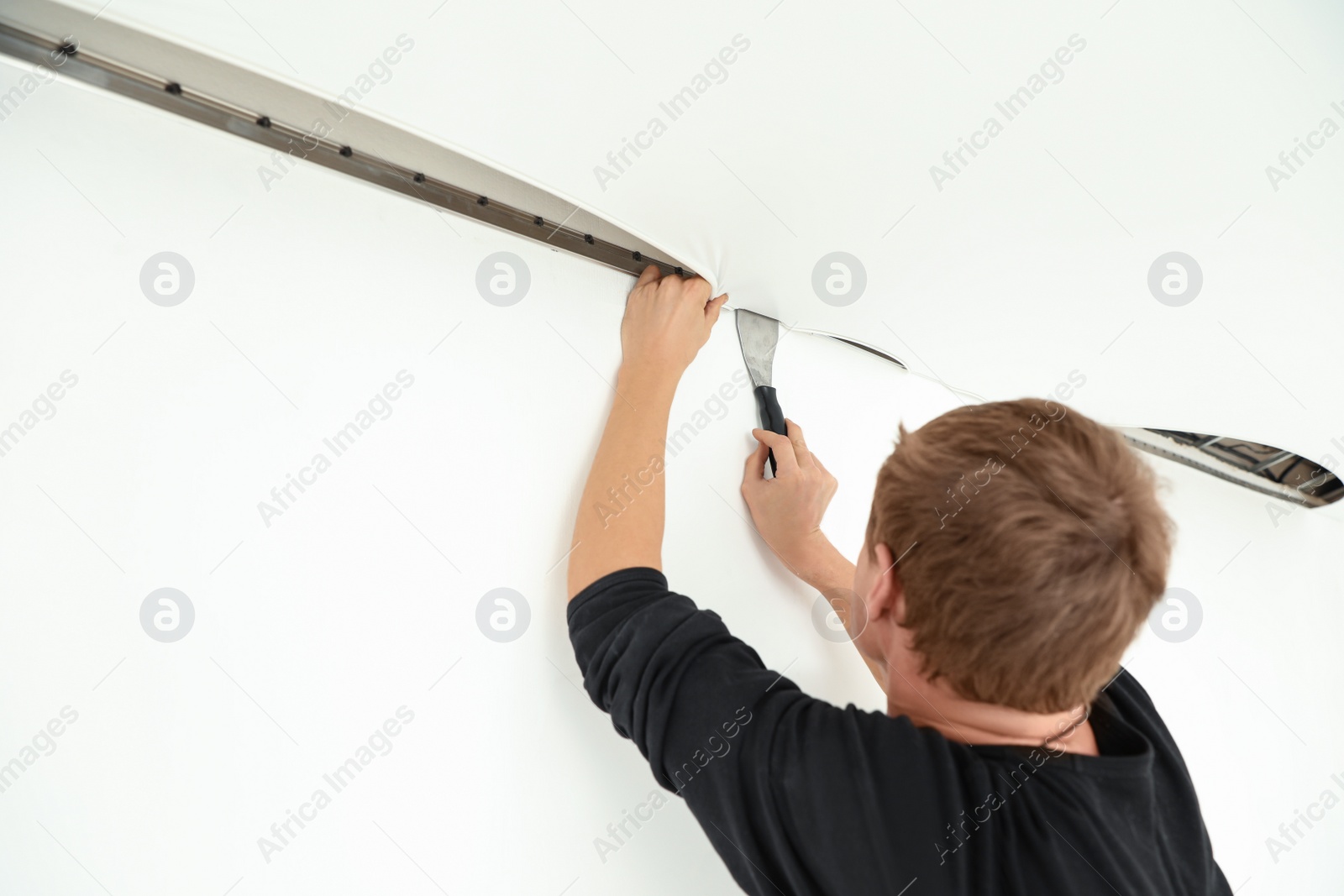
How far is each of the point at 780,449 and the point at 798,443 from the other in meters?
0.04

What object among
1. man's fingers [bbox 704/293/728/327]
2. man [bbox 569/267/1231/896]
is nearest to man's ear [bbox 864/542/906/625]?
man [bbox 569/267/1231/896]

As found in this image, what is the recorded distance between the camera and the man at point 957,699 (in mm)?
509

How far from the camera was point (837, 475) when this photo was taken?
97 cm

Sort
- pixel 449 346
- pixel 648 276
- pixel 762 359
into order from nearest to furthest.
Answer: pixel 449 346
pixel 648 276
pixel 762 359

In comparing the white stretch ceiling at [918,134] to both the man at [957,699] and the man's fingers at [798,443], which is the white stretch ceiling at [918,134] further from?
the man at [957,699]

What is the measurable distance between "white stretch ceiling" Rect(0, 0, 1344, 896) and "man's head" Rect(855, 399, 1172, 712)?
0.89 ft

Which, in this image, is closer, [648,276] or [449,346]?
[449,346]

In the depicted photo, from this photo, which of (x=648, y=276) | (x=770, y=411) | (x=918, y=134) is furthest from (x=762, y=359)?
(x=918, y=134)

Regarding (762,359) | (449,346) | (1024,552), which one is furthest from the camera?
(762,359)

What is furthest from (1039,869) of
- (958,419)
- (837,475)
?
(837,475)

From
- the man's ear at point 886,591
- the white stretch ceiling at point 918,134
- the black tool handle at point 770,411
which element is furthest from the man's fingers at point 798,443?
the man's ear at point 886,591

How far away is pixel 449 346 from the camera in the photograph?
0.66 m

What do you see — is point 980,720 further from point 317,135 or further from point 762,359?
point 317,135

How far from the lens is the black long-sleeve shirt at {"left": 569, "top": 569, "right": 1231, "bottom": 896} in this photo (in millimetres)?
508
